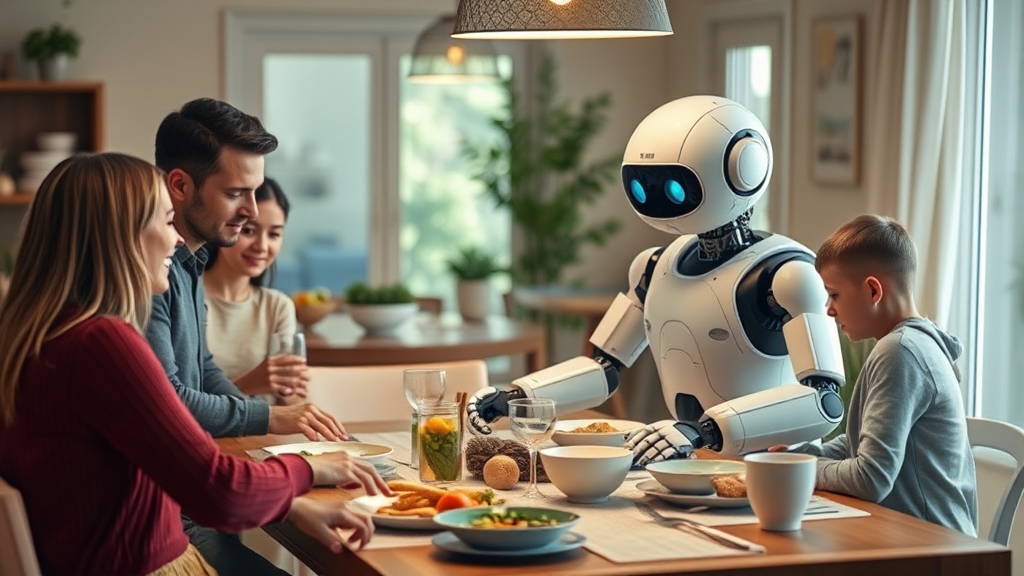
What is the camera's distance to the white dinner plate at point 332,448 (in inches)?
92.8

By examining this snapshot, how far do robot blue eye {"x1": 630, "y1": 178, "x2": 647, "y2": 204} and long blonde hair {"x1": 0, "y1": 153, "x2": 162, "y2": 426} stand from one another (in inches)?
41.1

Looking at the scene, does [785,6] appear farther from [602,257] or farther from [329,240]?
[329,240]

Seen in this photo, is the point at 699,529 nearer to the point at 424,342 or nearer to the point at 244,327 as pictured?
the point at 244,327

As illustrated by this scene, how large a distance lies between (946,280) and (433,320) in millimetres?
1846

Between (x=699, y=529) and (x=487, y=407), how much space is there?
0.78m

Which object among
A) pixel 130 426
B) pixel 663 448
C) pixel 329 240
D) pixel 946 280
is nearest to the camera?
pixel 130 426

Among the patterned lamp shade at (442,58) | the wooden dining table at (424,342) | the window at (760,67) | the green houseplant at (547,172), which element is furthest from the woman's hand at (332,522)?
the green houseplant at (547,172)

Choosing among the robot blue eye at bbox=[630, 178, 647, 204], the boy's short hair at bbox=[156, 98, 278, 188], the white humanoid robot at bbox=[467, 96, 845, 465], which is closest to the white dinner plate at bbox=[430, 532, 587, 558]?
the white humanoid robot at bbox=[467, 96, 845, 465]

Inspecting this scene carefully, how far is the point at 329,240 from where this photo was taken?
7.00m

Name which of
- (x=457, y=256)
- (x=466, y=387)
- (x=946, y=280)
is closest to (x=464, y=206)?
(x=457, y=256)

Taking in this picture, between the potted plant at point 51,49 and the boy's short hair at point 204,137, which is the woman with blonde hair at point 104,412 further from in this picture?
the potted plant at point 51,49

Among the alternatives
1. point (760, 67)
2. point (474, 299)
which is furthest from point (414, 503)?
point (760, 67)

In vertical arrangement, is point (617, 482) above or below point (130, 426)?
below

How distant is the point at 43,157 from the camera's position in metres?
6.16
